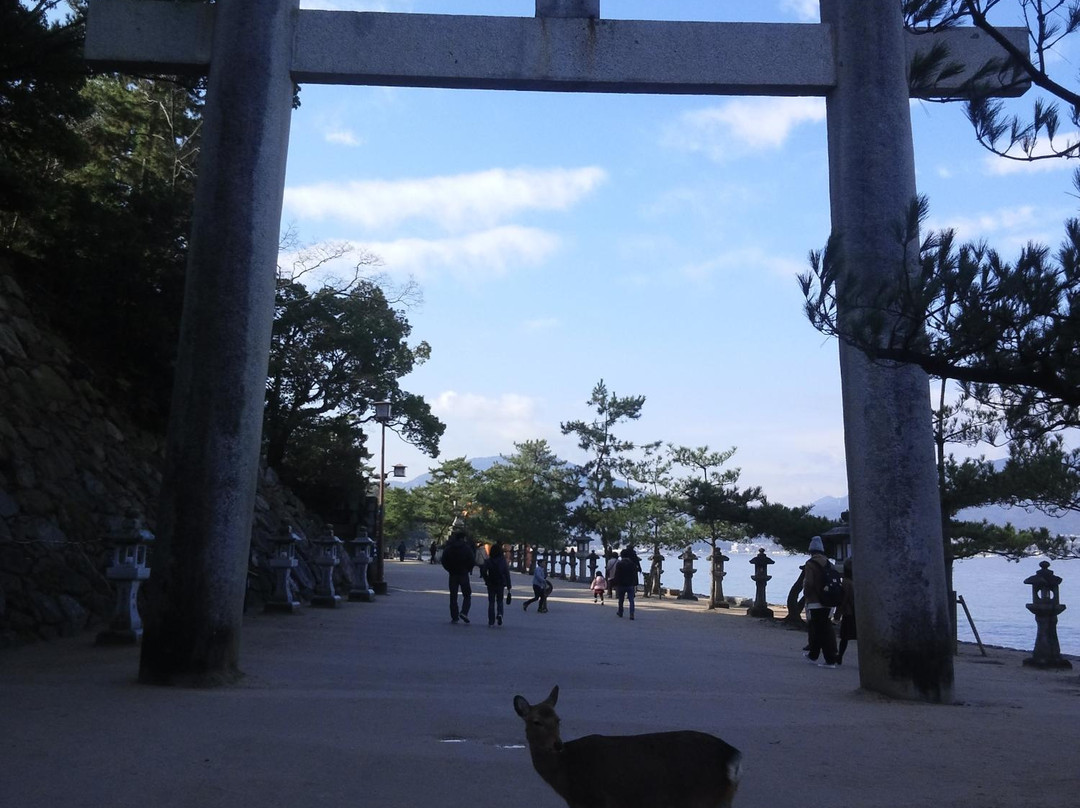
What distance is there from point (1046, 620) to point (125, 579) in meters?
12.9

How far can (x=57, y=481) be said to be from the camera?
13305 millimetres

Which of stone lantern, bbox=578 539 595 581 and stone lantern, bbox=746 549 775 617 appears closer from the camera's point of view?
stone lantern, bbox=746 549 775 617

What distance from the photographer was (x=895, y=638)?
9125 millimetres

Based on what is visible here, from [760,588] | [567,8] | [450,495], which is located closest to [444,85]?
[567,8]

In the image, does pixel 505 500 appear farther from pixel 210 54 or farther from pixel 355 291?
pixel 210 54

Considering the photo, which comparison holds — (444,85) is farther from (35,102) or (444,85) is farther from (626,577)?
(626,577)

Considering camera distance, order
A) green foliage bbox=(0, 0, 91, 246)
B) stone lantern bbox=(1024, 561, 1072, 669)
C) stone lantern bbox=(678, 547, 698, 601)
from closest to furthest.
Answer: green foliage bbox=(0, 0, 91, 246), stone lantern bbox=(1024, 561, 1072, 669), stone lantern bbox=(678, 547, 698, 601)

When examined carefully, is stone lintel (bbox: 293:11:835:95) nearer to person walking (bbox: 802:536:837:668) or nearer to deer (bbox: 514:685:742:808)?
person walking (bbox: 802:536:837:668)

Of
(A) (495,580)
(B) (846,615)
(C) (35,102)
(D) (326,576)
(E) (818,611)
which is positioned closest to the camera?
(E) (818,611)

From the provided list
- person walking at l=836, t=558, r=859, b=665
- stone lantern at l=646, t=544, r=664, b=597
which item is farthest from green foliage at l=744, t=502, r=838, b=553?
person walking at l=836, t=558, r=859, b=665

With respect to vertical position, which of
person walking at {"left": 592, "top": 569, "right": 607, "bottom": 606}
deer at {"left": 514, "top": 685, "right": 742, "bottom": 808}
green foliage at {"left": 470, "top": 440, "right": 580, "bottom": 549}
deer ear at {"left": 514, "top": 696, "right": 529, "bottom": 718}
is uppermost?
green foliage at {"left": 470, "top": 440, "right": 580, "bottom": 549}

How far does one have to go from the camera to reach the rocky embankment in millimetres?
11547

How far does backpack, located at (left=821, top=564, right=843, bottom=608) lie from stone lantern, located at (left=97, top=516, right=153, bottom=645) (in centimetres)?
830

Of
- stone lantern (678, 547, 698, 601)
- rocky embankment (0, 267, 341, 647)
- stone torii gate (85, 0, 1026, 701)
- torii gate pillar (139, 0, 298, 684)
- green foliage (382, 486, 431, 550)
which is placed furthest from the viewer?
green foliage (382, 486, 431, 550)
